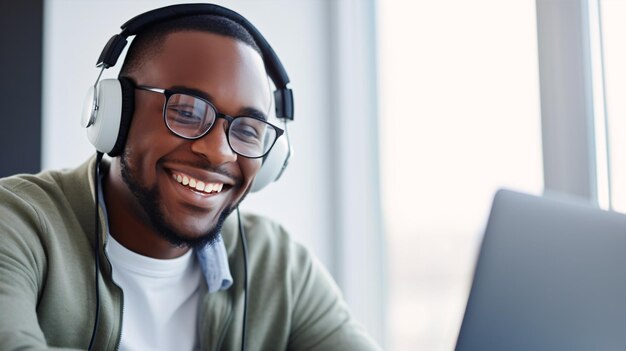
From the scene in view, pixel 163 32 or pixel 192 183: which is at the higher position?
pixel 163 32

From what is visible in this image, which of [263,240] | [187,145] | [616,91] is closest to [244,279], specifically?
[263,240]

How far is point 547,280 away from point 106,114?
86 centimetres

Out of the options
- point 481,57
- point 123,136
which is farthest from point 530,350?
point 481,57

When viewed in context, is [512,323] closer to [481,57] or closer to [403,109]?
[481,57]

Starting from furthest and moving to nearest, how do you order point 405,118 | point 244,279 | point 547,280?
1. point 405,118
2. point 244,279
3. point 547,280

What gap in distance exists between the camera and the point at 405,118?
2369 mm

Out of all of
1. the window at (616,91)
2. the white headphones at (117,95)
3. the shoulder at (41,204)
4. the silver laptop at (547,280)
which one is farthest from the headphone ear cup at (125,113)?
the window at (616,91)

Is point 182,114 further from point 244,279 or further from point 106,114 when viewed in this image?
point 244,279

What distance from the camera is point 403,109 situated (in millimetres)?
2385

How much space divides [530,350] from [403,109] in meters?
1.57

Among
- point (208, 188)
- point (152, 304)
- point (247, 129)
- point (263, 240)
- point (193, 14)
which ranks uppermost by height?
point (193, 14)

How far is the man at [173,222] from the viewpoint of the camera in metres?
1.26

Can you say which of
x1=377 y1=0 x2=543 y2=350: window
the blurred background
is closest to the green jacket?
x1=377 y1=0 x2=543 y2=350: window

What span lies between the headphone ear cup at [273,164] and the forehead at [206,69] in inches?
4.7
